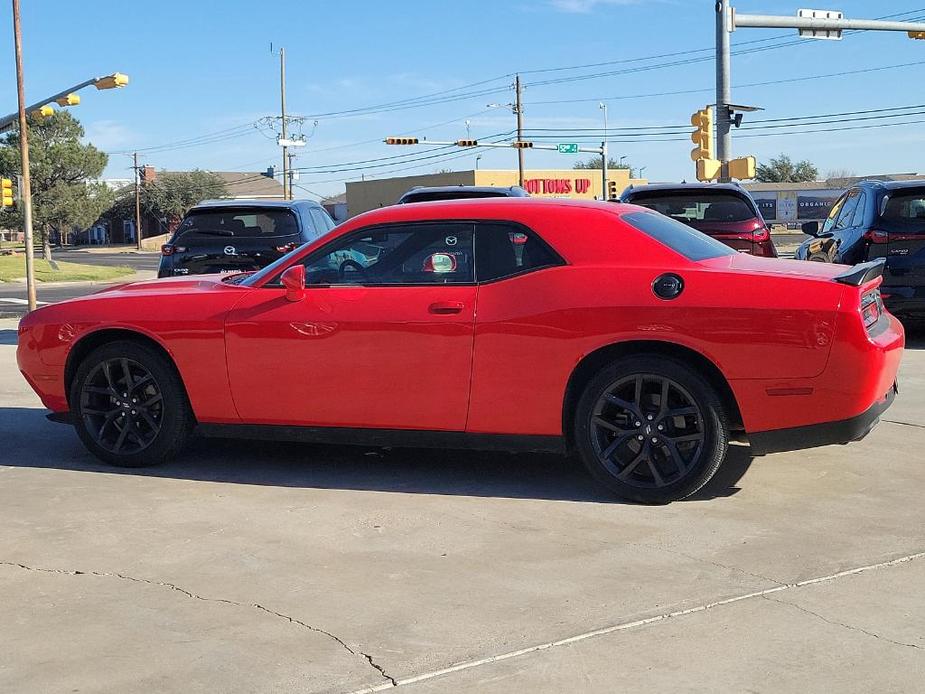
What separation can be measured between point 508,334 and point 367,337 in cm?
78

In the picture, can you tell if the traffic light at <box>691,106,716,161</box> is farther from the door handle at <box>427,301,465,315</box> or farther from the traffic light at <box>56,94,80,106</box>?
the door handle at <box>427,301,465,315</box>

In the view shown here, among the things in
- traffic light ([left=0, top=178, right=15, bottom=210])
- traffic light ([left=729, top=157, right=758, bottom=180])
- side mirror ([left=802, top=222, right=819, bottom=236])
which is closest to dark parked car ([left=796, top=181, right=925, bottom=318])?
side mirror ([left=802, top=222, right=819, bottom=236])

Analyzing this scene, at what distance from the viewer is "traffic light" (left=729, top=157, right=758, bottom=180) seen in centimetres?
2045

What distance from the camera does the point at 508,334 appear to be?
19.3 feet

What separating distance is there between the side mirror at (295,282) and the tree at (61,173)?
53.1m

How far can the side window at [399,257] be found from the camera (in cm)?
613

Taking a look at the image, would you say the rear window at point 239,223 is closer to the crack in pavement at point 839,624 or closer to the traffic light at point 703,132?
the crack in pavement at point 839,624

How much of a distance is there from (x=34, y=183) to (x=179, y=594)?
57.1 metres

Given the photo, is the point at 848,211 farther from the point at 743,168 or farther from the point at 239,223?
the point at 743,168

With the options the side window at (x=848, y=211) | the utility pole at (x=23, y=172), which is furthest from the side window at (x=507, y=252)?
the utility pole at (x=23, y=172)

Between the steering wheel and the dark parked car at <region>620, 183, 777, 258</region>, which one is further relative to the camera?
the dark parked car at <region>620, 183, 777, 258</region>

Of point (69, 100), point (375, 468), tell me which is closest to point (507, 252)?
point (375, 468)

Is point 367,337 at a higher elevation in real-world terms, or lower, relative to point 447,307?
lower

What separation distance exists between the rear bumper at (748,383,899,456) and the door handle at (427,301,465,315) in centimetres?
164
